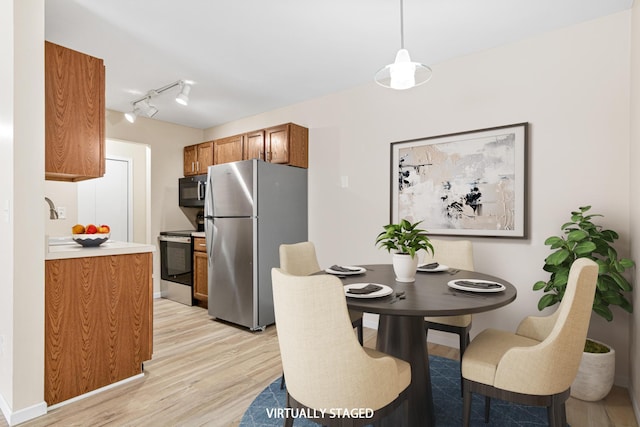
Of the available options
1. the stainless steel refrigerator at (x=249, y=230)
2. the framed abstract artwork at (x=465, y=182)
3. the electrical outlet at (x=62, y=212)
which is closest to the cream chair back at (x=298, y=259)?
the stainless steel refrigerator at (x=249, y=230)

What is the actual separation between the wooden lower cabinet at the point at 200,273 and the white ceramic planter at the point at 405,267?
291cm

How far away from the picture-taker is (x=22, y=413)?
190 centimetres

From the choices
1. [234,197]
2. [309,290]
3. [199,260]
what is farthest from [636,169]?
[199,260]

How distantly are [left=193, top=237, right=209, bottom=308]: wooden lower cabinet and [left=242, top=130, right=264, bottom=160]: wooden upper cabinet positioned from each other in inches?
47.6

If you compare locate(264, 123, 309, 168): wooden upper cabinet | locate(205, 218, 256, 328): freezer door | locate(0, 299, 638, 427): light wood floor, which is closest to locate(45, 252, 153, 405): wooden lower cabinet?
locate(0, 299, 638, 427): light wood floor

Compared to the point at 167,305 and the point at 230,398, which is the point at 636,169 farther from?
the point at 167,305

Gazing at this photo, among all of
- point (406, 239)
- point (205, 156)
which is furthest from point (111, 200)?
point (406, 239)

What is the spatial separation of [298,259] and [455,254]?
3.99ft

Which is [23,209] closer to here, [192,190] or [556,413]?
[556,413]

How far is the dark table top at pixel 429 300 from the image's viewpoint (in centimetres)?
141

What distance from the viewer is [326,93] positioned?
12.5ft

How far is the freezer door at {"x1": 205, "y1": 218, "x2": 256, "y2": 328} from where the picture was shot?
3.49 m

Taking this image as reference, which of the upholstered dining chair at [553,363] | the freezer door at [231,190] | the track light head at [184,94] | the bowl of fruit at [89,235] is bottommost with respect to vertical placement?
the upholstered dining chair at [553,363]

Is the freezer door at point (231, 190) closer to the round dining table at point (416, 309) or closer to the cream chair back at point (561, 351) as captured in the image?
the round dining table at point (416, 309)
